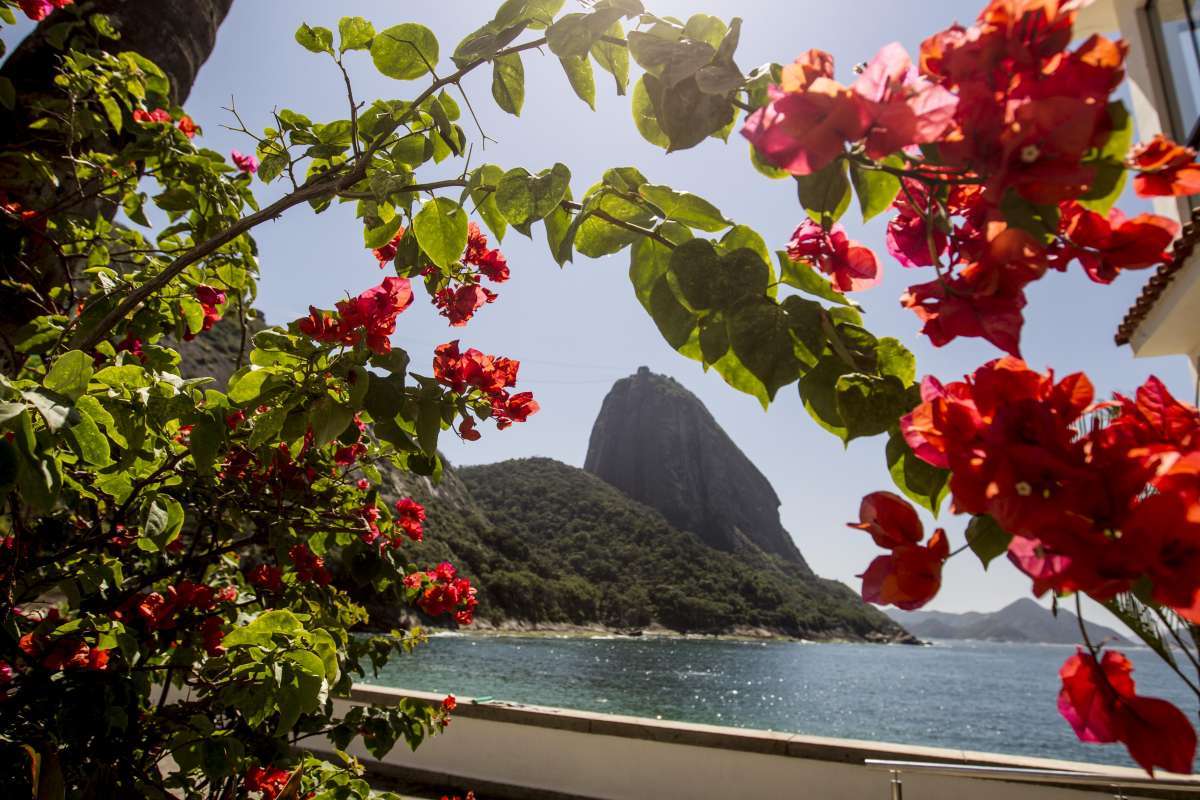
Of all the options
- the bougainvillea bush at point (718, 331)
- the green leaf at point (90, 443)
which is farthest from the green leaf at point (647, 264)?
the green leaf at point (90, 443)

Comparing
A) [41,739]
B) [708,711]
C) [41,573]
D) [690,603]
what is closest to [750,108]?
[41,739]

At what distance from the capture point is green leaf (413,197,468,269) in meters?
0.75

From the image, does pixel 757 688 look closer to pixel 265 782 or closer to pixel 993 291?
pixel 265 782

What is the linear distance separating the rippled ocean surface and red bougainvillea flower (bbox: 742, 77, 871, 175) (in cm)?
2014

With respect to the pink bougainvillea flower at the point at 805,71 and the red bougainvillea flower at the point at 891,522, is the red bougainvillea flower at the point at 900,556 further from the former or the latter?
the pink bougainvillea flower at the point at 805,71

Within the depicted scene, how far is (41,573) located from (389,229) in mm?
1292

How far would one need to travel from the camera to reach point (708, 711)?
27.2 metres

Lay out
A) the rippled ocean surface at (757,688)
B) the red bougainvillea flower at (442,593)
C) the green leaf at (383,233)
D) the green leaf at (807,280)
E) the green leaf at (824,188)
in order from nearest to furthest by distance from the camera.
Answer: the green leaf at (824,188), the green leaf at (807,280), the green leaf at (383,233), the red bougainvillea flower at (442,593), the rippled ocean surface at (757,688)

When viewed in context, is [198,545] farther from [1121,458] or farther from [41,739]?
[1121,458]

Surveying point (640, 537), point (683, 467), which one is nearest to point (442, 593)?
point (640, 537)

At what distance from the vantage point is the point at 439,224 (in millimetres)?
748

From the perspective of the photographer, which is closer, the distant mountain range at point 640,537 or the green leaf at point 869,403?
the green leaf at point 869,403

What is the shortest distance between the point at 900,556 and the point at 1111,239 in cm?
25

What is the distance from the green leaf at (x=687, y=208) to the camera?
583 millimetres
